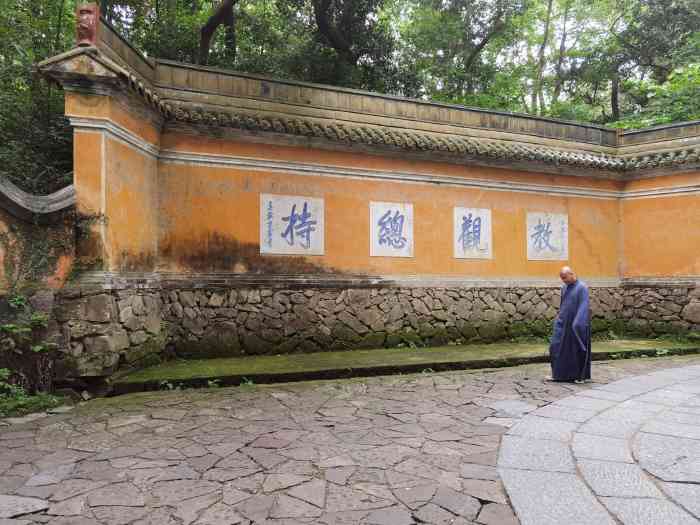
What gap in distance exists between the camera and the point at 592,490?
2.86 metres

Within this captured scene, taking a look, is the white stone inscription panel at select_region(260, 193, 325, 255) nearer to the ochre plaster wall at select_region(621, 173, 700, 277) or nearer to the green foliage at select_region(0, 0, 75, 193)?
the green foliage at select_region(0, 0, 75, 193)

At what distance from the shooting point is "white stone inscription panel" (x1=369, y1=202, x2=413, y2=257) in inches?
334

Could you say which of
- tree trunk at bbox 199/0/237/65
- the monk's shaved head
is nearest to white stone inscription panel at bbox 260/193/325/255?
the monk's shaved head

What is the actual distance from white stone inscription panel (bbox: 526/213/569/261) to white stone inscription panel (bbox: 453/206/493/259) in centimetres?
100

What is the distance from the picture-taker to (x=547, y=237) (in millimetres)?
9820

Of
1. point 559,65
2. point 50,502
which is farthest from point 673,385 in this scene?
point 559,65

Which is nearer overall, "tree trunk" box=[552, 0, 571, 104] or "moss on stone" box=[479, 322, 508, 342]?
"moss on stone" box=[479, 322, 508, 342]

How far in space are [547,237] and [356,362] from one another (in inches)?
212

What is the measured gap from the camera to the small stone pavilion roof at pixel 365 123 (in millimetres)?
6531

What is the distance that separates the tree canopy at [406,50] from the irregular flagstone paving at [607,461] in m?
8.55

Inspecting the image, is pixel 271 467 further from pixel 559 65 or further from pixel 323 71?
pixel 559 65

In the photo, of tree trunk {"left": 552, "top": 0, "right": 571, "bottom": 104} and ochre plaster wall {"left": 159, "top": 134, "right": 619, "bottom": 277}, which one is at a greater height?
tree trunk {"left": 552, "top": 0, "right": 571, "bottom": 104}

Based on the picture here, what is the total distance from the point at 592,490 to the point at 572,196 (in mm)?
8403

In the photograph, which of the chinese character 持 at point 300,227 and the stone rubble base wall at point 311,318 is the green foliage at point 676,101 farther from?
the chinese character 持 at point 300,227
